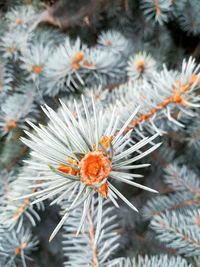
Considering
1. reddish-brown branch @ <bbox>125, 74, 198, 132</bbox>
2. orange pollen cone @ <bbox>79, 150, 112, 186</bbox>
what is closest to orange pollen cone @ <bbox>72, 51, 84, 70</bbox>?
reddish-brown branch @ <bbox>125, 74, 198, 132</bbox>

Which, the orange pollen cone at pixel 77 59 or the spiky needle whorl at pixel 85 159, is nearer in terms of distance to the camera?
the spiky needle whorl at pixel 85 159

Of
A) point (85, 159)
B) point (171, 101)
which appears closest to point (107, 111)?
point (171, 101)

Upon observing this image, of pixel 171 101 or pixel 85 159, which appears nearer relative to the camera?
pixel 85 159

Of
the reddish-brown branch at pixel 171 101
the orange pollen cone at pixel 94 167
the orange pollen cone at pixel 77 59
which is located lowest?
the orange pollen cone at pixel 94 167

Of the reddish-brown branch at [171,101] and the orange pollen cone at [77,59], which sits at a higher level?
the orange pollen cone at [77,59]

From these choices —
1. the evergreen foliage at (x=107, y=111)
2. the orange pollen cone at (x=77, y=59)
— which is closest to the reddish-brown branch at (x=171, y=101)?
the evergreen foliage at (x=107, y=111)

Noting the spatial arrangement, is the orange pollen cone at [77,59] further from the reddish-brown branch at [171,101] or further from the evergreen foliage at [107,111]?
the reddish-brown branch at [171,101]

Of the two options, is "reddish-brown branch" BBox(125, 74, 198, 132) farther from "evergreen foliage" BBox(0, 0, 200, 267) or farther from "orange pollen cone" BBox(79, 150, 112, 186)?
"orange pollen cone" BBox(79, 150, 112, 186)

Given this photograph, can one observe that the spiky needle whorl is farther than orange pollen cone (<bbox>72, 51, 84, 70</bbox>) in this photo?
No

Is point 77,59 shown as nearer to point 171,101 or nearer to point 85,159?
point 171,101

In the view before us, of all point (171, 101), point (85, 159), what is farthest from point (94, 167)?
point (171, 101)

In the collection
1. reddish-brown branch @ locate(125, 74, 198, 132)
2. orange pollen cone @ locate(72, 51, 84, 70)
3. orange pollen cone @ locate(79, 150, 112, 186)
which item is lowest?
orange pollen cone @ locate(79, 150, 112, 186)

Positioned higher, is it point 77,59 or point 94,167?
point 77,59
